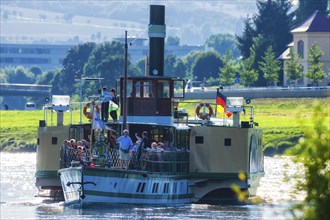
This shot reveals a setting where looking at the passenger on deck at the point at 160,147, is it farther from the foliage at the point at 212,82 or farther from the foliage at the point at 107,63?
the foliage at the point at 212,82

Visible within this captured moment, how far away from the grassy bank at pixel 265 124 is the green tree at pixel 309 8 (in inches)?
1760

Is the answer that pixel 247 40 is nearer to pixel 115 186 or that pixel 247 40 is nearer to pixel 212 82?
pixel 212 82

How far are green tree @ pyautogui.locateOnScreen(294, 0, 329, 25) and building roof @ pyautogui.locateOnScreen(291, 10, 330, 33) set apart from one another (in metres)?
13.7

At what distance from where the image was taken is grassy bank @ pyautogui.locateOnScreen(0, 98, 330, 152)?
9225 cm

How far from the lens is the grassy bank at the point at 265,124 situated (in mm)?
92250

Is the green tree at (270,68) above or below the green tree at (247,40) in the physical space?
below

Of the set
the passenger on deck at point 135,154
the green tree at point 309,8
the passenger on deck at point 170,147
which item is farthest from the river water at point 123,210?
the green tree at point 309,8

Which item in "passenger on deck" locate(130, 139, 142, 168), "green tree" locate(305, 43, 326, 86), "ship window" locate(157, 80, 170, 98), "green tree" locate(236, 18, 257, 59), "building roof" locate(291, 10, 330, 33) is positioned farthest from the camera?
"green tree" locate(236, 18, 257, 59)

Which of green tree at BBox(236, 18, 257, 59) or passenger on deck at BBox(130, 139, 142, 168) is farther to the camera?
green tree at BBox(236, 18, 257, 59)

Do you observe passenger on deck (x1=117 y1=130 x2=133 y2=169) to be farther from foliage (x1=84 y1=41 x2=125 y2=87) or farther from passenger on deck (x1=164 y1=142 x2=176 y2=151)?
foliage (x1=84 y1=41 x2=125 y2=87)

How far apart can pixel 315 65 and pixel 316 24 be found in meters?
17.4

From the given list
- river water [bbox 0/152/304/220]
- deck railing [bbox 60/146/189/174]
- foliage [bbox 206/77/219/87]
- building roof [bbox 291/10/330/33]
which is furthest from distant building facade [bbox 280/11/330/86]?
deck railing [bbox 60/146/189/174]

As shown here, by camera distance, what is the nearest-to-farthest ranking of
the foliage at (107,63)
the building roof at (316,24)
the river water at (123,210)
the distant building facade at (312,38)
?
the river water at (123,210) < the distant building facade at (312,38) < the building roof at (316,24) < the foliage at (107,63)

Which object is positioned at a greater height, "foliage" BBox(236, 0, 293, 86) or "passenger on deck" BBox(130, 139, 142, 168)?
"foliage" BBox(236, 0, 293, 86)
